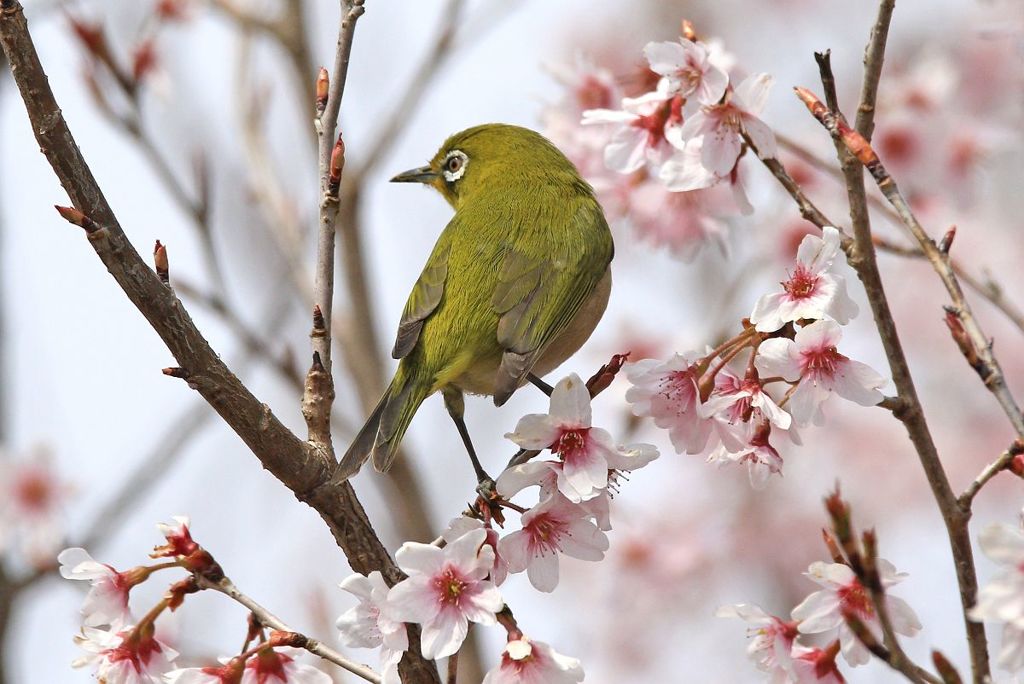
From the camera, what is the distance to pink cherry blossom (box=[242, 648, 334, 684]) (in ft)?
8.66

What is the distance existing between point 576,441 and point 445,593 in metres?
0.45

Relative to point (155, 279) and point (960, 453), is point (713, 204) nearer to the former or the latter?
point (155, 279)

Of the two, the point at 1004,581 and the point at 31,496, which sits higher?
the point at 31,496

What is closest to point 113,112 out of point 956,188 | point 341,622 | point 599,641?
point 341,622

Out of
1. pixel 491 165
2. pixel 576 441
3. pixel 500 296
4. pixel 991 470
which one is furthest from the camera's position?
pixel 491 165

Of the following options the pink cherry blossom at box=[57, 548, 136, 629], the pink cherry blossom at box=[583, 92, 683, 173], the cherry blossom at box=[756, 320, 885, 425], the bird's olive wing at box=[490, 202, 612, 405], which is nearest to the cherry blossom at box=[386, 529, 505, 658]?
the pink cherry blossom at box=[57, 548, 136, 629]

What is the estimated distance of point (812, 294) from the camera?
2641mm

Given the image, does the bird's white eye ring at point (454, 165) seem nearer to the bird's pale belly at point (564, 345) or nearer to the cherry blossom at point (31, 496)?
the bird's pale belly at point (564, 345)

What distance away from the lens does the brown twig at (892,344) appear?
7.58 feet

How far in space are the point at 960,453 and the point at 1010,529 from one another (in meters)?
8.23

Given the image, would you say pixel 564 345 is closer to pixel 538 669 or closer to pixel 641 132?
pixel 641 132

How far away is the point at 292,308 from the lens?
261 inches

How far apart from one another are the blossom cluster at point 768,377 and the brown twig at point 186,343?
0.76 meters

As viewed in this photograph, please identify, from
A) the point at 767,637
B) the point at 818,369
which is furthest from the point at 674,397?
the point at 767,637
